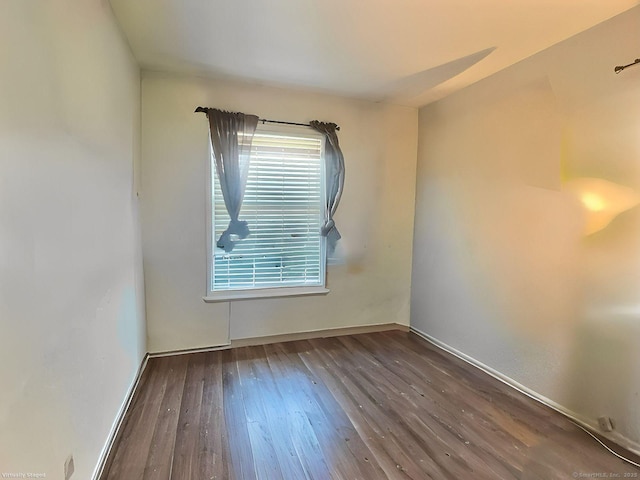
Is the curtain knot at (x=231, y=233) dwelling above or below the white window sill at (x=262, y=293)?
above

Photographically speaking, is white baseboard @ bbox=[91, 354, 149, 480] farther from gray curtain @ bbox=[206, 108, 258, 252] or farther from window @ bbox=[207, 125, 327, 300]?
gray curtain @ bbox=[206, 108, 258, 252]

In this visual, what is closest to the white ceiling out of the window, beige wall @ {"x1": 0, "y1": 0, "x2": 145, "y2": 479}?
beige wall @ {"x1": 0, "y1": 0, "x2": 145, "y2": 479}

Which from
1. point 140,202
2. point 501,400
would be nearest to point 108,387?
point 140,202

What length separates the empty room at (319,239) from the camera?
1.31 metres

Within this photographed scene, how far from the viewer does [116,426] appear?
1975mm

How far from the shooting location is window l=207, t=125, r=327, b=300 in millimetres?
3145

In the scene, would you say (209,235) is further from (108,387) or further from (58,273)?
(58,273)

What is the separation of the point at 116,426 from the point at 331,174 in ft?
8.50

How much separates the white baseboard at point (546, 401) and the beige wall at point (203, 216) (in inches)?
29.5

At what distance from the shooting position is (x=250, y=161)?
10.2ft

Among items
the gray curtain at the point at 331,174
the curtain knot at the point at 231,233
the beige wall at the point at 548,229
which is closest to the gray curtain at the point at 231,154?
the curtain knot at the point at 231,233

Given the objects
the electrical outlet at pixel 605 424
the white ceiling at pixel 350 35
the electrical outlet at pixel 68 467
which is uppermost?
the white ceiling at pixel 350 35

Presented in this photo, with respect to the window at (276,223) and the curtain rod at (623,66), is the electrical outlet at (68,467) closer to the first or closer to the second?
the window at (276,223)

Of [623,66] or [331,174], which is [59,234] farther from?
[623,66]
